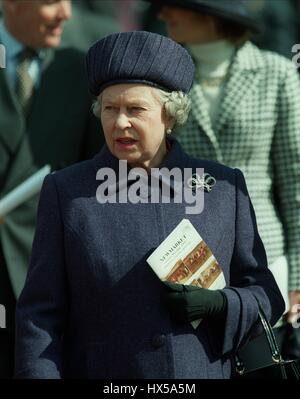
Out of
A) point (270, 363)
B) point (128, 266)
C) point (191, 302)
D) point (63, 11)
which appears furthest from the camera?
point (63, 11)

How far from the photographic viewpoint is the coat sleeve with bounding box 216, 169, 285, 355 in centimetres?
422

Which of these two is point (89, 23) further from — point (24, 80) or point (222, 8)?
point (222, 8)

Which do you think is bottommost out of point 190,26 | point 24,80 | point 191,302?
point 191,302

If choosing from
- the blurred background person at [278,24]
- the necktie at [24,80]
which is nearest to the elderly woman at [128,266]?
the necktie at [24,80]

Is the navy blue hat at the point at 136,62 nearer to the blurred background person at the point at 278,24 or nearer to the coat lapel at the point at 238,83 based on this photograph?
the coat lapel at the point at 238,83

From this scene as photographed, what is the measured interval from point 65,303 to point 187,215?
1.56 ft

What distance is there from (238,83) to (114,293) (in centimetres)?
165

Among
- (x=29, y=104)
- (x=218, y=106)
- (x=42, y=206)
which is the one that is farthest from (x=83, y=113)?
(x=42, y=206)

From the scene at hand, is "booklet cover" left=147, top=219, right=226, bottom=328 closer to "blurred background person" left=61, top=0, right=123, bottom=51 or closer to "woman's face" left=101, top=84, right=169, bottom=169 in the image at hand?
"woman's face" left=101, top=84, right=169, bottom=169

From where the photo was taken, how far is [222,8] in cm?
571

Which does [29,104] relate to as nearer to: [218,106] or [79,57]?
[79,57]

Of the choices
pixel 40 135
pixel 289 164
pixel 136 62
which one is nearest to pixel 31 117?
pixel 40 135

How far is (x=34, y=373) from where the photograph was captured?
4148mm

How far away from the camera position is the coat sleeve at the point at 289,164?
546cm
